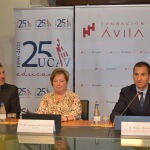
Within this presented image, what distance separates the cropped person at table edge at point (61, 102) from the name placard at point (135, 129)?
0.98 metres

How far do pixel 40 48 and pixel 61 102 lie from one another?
1835mm

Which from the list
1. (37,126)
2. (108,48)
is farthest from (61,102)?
(108,48)

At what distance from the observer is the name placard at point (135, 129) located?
2.55 m

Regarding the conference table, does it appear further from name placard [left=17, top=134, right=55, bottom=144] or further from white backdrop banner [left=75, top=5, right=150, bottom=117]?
white backdrop banner [left=75, top=5, right=150, bottom=117]

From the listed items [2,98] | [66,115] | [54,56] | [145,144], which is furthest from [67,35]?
[145,144]

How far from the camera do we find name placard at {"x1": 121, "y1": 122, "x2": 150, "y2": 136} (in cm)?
255

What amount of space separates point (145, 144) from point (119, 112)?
4.03ft

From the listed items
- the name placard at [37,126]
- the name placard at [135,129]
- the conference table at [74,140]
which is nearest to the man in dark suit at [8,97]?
the conference table at [74,140]

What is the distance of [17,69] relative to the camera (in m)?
5.36

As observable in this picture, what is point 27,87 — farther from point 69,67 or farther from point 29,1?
point 29,1

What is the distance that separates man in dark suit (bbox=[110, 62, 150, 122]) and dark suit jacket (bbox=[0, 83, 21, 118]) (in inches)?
47.3

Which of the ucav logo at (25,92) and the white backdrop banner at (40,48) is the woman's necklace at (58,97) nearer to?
the white backdrop banner at (40,48)

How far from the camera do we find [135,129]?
8.43 ft

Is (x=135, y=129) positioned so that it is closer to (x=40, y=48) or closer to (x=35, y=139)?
(x=35, y=139)
